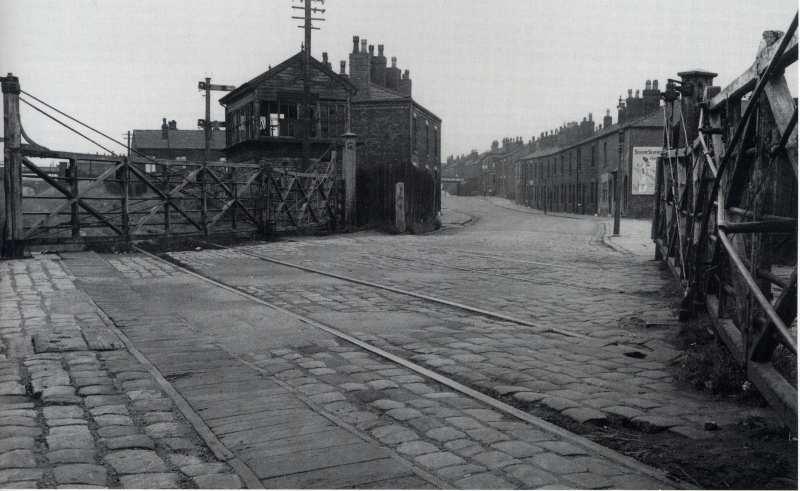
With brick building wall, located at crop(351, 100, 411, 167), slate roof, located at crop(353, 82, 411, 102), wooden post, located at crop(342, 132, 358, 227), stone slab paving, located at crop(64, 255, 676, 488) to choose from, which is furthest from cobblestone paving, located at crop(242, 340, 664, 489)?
slate roof, located at crop(353, 82, 411, 102)

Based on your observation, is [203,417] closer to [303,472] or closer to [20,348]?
[303,472]

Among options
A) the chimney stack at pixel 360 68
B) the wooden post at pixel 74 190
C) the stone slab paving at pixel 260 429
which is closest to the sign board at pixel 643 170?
the chimney stack at pixel 360 68

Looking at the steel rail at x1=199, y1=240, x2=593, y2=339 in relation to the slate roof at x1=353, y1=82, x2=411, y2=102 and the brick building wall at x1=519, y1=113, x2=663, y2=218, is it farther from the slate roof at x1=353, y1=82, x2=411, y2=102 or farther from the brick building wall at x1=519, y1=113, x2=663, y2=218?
the slate roof at x1=353, y1=82, x2=411, y2=102

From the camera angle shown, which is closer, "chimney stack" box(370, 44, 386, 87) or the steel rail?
the steel rail

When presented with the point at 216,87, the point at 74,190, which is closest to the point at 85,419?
the point at 74,190

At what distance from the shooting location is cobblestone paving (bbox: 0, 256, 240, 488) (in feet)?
10.6

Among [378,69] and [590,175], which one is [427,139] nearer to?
[378,69]

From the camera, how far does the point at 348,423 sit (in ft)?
13.1

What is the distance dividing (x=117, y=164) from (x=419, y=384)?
12.0 meters

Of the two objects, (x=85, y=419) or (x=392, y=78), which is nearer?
(x=85, y=419)

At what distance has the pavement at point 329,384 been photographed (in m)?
3.33

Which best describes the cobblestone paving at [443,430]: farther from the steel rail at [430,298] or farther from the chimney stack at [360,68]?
the chimney stack at [360,68]

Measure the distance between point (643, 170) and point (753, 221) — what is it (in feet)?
130

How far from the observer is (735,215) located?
15.8ft
